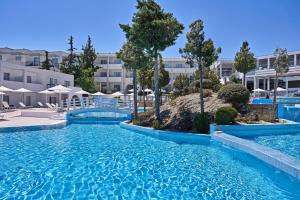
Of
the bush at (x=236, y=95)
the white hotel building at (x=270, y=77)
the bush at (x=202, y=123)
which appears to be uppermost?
the white hotel building at (x=270, y=77)

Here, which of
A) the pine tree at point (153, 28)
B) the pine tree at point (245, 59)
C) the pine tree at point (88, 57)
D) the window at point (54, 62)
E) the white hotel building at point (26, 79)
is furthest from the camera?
the window at point (54, 62)

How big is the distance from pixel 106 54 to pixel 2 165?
163 feet

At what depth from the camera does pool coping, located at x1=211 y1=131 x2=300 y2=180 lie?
22.7 ft

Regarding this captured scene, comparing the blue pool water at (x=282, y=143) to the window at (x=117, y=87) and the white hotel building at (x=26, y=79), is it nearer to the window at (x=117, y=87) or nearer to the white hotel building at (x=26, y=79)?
the white hotel building at (x=26, y=79)

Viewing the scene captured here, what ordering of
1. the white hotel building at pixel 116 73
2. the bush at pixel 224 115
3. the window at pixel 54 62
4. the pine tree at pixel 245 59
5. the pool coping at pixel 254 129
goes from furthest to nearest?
1. the white hotel building at pixel 116 73
2. the window at pixel 54 62
3. the pine tree at pixel 245 59
4. the bush at pixel 224 115
5. the pool coping at pixel 254 129

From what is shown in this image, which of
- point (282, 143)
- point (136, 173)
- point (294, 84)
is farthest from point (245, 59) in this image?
point (136, 173)

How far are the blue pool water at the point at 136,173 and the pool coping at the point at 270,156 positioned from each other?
0.75ft

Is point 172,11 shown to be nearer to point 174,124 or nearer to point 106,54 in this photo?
point 174,124

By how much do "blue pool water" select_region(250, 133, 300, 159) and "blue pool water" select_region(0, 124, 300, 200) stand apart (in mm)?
2472

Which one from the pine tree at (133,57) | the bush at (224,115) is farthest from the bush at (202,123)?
the pine tree at (133,57)

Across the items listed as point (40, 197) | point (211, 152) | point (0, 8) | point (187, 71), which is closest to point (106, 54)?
point (187, 71)

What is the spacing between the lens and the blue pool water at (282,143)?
35.7 ft

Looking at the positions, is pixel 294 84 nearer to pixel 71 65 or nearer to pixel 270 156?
pixel 270 156

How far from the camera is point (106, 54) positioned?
56125 mm
